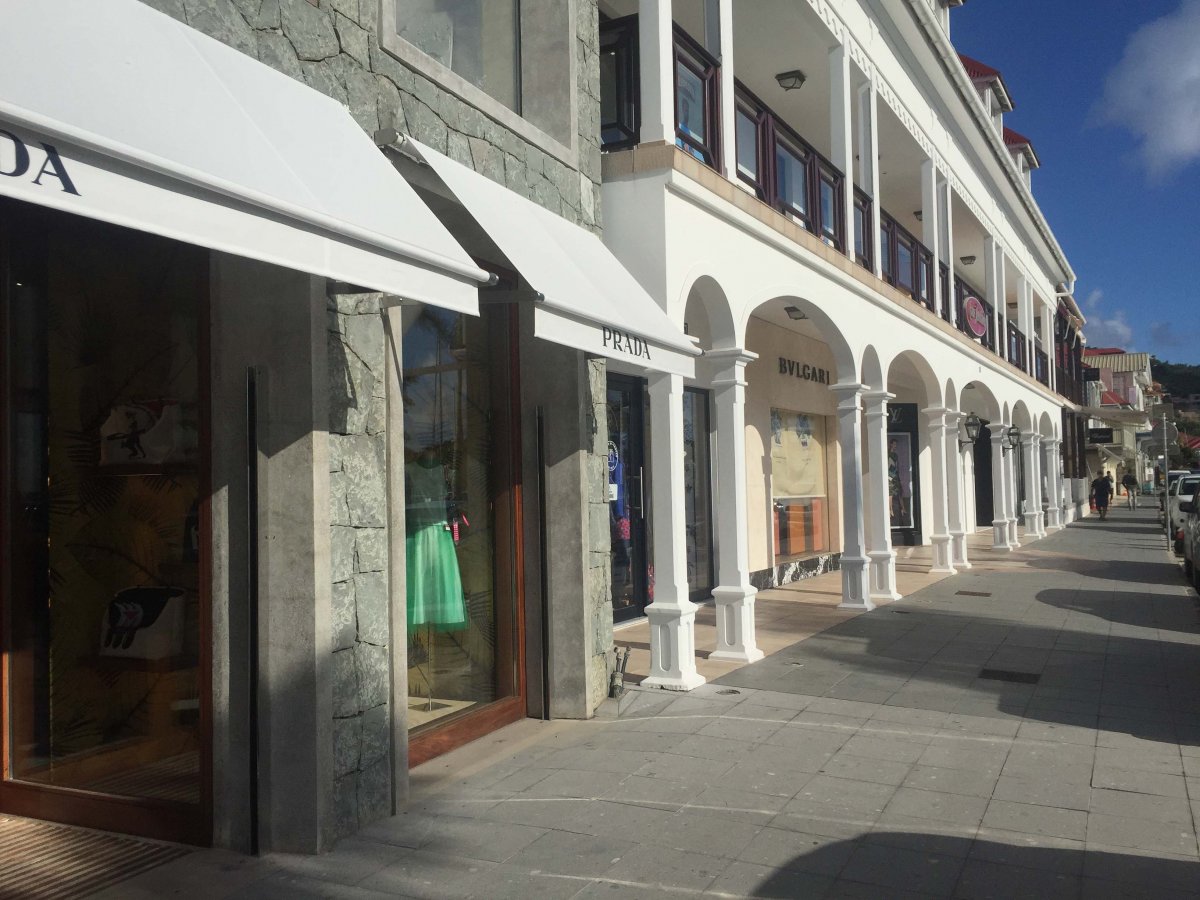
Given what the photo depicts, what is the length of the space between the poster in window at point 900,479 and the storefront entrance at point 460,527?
16427mm

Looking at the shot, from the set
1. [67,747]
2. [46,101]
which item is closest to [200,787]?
[67,747]

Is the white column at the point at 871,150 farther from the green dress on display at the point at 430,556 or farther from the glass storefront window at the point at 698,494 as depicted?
the green dress on display at the point at 430,556

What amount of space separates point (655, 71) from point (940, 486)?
32.0 ft

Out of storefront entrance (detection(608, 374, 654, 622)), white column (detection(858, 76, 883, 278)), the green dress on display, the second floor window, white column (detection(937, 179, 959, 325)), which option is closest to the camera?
the green dress on display

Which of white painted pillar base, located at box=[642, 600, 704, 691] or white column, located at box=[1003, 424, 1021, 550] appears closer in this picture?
white painted pillar base, located at box=[642, 600, 704, 691]

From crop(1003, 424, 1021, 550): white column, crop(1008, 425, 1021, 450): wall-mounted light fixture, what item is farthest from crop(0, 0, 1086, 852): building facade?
crop(1008, 425, 1021, 450): wall-mounted light fixture

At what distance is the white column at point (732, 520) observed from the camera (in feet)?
28.1

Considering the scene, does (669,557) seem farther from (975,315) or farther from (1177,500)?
(1177,500)

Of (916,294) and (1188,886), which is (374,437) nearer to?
(1188,886)

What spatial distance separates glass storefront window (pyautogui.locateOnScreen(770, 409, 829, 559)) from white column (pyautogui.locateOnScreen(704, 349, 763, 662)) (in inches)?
241

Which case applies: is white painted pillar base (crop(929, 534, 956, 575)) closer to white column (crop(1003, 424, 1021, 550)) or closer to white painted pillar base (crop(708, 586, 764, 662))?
white column (crop(1003, 424, 1021, 550))

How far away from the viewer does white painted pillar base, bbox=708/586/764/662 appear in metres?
8.64

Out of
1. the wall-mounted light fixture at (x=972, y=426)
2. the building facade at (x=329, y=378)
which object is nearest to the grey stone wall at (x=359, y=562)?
the building facade at (x=329, y=378)

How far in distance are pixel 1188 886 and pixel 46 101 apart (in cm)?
470
